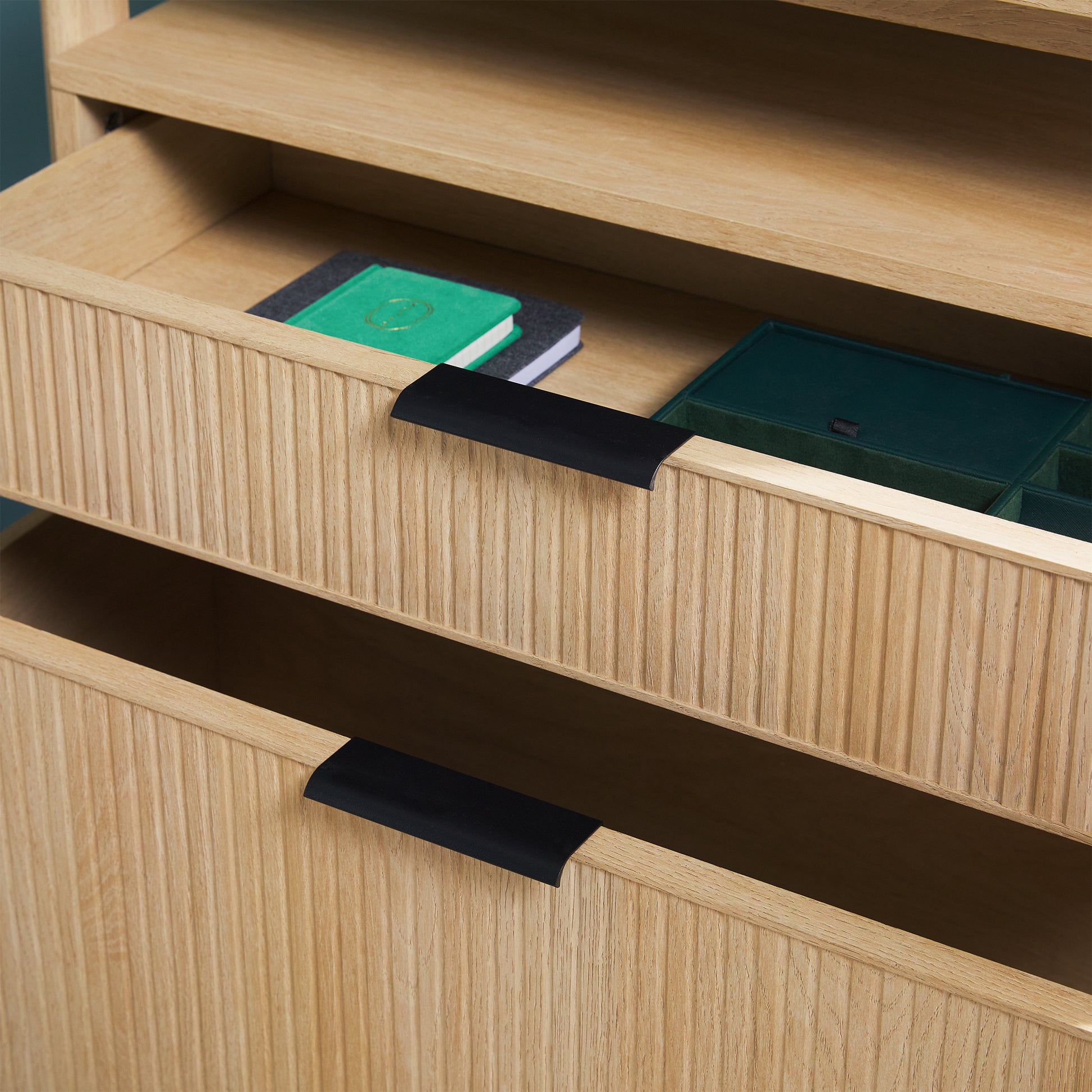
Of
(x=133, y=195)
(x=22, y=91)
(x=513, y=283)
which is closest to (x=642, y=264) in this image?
(x=513, y=283)

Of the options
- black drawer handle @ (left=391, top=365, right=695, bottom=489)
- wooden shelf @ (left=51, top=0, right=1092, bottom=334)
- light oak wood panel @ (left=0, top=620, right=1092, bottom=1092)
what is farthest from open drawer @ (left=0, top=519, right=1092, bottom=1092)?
wooden shelf @ (left=51, top=0, right=1092, bottom=334)

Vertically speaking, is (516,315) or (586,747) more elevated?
(516,315)

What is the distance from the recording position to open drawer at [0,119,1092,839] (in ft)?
2.07

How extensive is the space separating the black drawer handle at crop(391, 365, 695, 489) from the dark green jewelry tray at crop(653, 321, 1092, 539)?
0.16 m

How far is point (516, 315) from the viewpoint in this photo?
3.14 ft

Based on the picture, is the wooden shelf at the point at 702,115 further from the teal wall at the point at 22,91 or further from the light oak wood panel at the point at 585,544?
the teal wall at the point at 22,91

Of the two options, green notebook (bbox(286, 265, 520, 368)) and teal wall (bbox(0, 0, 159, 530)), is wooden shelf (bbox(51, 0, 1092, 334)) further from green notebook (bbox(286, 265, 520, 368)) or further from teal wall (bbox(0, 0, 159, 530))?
teal wall (bbox(0, 0, 159, 530))

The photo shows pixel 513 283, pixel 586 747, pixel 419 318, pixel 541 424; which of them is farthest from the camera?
pixel 586 747

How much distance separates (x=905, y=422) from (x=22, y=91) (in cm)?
79

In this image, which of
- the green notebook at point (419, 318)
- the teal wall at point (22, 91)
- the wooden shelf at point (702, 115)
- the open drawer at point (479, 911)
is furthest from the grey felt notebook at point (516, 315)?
the teal wall at point (22, 91)

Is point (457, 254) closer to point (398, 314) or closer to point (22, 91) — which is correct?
point (398, 314)

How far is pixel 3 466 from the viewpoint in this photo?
844 mm

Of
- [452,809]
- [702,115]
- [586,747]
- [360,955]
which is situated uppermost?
[702,115]

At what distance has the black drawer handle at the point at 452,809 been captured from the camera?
0.72 meters
